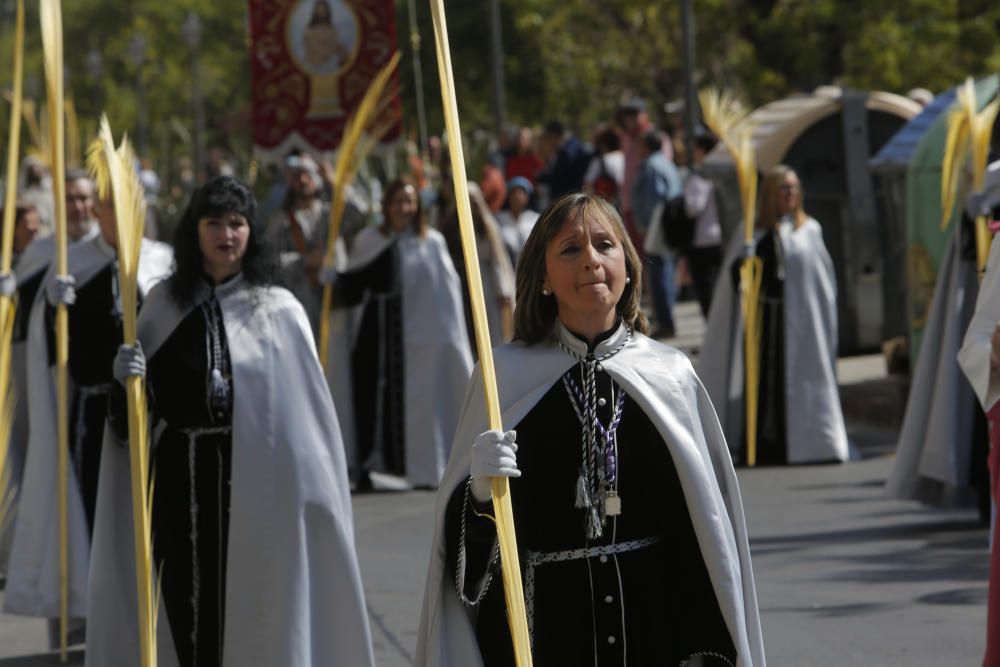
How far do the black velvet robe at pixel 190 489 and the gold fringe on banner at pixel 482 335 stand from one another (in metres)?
2.42

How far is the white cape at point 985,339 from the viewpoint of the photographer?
6.15 m

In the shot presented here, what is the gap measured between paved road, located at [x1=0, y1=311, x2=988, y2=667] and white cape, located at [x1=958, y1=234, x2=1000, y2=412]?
60.5 inches

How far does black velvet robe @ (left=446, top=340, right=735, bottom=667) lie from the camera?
15.3 feet

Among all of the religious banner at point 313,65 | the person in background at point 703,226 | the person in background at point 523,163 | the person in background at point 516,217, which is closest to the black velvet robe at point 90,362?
the person in background at point 516,217

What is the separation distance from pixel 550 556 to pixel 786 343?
29.6ft

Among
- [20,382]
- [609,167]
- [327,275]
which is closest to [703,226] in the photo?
[609,167]

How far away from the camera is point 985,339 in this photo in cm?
631

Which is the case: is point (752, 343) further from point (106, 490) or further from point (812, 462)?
point (106, 490)

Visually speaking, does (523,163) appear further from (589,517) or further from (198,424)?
(589,517)

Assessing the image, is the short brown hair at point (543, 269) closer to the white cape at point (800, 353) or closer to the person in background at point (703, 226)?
the white cape at point (800, 353)

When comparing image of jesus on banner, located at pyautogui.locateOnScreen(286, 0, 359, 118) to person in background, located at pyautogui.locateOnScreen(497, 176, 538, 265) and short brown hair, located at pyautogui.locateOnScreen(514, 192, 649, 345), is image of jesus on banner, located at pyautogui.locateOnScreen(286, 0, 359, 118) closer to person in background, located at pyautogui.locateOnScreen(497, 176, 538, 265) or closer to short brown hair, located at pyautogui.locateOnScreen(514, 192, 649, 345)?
person in background, located at pyautogui.locateOnScreen(497, 176, 538, 265)

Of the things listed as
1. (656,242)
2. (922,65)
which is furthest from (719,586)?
(922,65)

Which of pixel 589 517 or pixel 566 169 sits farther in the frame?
pixel 566 169

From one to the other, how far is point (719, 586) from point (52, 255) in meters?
5.71
